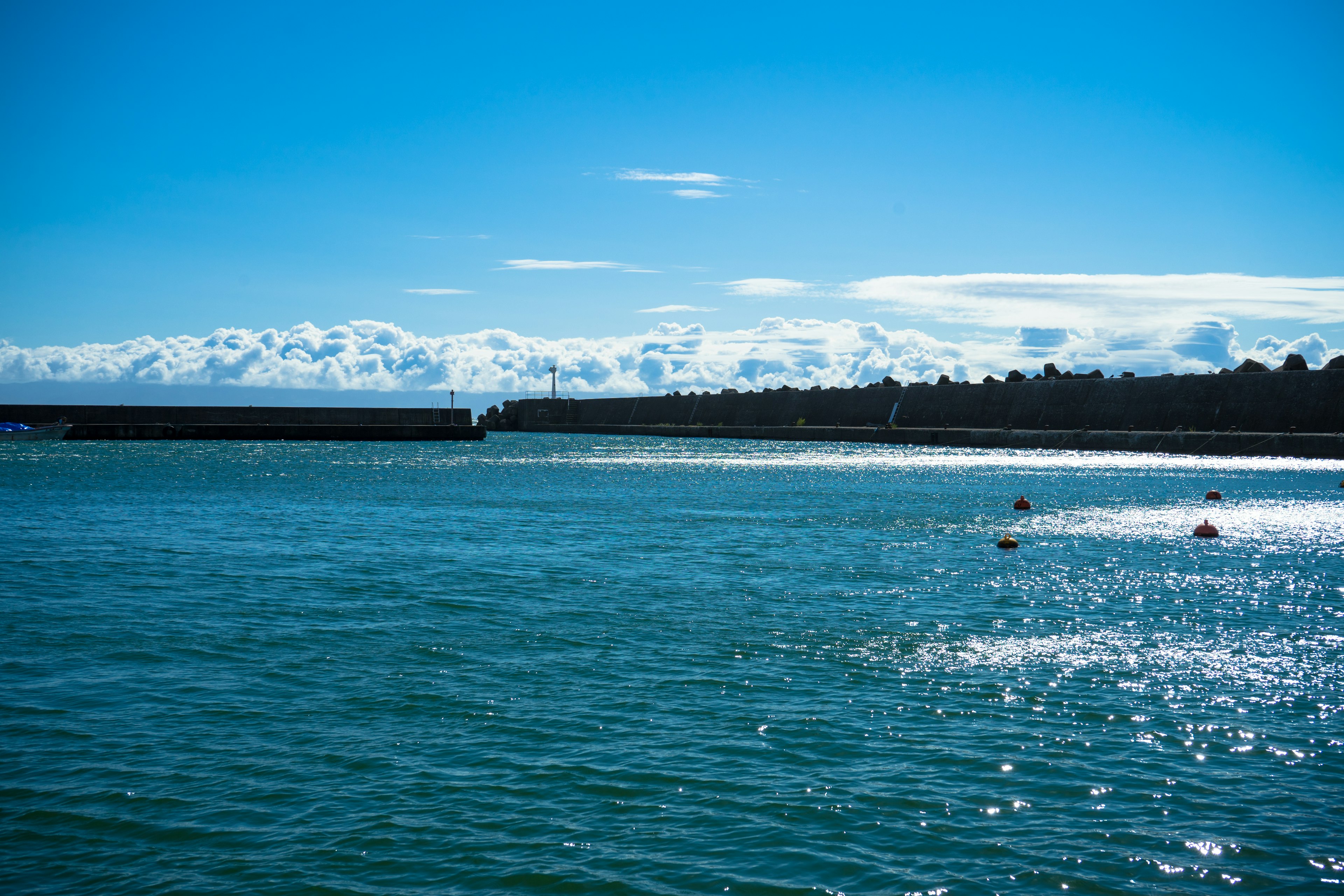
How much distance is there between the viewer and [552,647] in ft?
39.3

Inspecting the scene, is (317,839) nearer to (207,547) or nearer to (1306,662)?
(1306,662)

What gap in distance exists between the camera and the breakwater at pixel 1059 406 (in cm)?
6284

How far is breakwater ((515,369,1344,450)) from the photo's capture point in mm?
62844

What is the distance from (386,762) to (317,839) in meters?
1.42

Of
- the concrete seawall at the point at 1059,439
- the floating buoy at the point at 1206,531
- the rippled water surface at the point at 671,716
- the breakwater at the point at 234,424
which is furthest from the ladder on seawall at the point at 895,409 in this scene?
the rippled water surface at the point at 671,716

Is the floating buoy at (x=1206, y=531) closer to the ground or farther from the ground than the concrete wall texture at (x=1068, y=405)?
closer to the ground

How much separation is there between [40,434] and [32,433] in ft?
2.39

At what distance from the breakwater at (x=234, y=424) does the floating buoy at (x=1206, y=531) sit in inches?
3273

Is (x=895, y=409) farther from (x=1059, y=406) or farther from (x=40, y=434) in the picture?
(x=40, y=434)

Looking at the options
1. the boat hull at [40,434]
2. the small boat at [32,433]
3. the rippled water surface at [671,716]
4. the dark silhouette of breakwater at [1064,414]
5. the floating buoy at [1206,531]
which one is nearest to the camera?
the rippled water surface at [671,716]

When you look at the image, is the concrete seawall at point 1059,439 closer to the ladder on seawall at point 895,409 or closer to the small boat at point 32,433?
the ladder on seawall at point 895,409

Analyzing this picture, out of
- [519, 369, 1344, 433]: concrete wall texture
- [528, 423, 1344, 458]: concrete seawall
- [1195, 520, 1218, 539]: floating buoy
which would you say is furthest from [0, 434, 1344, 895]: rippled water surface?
[519, 369, 1344, 433]: concrete wall texture

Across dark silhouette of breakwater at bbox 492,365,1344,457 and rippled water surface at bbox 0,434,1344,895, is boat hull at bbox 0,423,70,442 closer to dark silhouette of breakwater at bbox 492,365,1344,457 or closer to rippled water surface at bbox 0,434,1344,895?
dark silhouette of breakwater at bbox 492,365,1344,457

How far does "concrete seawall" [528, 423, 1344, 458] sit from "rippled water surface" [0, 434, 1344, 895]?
43014 millimetres
